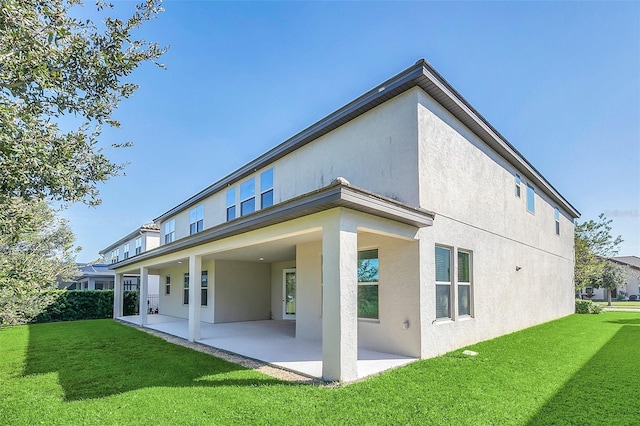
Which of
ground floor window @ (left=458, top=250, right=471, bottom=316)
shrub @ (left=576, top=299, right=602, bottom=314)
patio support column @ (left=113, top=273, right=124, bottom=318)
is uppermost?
ground floor window @ (left=458, top=250, right=471, bottom=316)

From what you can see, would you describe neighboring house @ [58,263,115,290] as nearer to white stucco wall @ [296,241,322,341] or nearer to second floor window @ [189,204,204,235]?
second floor window @ [189,204,204,235]

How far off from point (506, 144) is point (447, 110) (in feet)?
12.9

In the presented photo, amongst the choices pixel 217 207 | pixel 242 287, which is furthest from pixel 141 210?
pixel 242 287

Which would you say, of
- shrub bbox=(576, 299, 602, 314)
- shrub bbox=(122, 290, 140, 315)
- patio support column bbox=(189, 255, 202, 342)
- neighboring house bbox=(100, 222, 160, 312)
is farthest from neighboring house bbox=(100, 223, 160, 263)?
shrub bbox=(576, 299, 602, 314)

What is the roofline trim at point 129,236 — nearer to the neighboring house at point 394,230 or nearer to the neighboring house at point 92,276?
the neighboring house at point 92,276

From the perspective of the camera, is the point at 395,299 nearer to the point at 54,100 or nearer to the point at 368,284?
the point at 368,284

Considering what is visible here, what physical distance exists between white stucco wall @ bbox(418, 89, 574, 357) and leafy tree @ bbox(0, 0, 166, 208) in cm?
644

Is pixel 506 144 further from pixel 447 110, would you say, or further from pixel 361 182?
pixel 361 182

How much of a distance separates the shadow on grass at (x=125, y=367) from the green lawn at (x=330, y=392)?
1.4 inches

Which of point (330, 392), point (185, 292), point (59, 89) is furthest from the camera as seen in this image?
point (185, 292)

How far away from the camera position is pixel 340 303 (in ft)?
21.3

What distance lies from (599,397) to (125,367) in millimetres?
8812

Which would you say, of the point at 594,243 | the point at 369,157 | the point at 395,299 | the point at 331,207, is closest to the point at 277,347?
the point at 395,299

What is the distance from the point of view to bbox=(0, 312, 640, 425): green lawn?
16.4 ft
